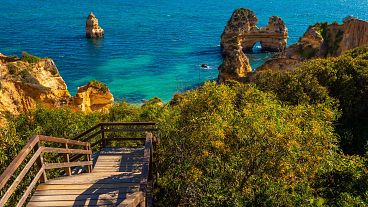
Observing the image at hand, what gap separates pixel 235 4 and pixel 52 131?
477ft

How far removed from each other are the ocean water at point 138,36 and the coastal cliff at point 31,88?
69.9 ft

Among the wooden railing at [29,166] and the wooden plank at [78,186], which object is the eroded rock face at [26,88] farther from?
the wooden plank at [78,186]

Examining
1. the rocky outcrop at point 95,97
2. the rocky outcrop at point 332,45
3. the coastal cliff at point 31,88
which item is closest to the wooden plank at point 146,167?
the coastal cliff at point 31,88

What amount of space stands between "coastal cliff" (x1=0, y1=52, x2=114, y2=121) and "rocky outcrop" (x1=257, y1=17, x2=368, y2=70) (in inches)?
1115

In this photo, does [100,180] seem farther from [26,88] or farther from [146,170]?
[26,88]

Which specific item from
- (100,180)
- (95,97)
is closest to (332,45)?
(95,97)

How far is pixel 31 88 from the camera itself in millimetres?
36406

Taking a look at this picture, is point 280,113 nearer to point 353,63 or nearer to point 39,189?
point 39,189

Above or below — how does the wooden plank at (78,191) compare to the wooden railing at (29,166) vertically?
below

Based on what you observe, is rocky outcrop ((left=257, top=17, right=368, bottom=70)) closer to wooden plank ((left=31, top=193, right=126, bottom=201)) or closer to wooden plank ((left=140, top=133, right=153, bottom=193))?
wooden plank ((left=140, top=133, right=153, bottom=193))

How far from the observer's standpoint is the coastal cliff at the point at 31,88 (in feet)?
115

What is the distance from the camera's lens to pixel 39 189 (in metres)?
8.51

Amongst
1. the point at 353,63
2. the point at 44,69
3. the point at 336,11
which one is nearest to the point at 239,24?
the point at 44,69

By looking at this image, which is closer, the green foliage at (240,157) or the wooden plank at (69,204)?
the wooden plank at (69,204)
